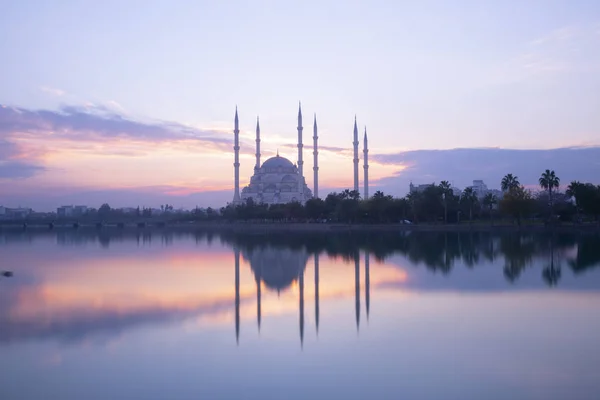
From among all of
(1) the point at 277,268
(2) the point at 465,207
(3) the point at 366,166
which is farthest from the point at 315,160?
(1) the point at 277,268

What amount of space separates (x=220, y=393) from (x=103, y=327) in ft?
14.8

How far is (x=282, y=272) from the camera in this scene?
20125 millimetres

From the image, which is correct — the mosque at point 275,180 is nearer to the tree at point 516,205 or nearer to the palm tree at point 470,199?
the palm tree at point 470,199

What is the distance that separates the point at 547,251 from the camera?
25500mm

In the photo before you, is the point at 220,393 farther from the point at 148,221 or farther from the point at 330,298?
the point at 148,221

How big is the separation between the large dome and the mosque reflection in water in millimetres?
64713

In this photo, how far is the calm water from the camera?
775 cm

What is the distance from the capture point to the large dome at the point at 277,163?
95.1m

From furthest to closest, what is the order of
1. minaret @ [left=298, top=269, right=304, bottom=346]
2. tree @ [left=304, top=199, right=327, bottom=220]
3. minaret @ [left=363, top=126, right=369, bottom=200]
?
minaret @ [left=363, top=126, right=369, bottom=200]
tree @ [left=304, top=199, right=327, bottom=220]
minaret @ [left=298, top=269, right=304, bottom=346]

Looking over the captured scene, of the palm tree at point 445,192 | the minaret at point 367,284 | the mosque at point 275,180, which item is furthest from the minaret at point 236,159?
the minaret at point 367,284

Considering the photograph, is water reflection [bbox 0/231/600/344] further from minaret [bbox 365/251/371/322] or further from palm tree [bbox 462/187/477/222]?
palm tree [bbox 462/187/477/222]

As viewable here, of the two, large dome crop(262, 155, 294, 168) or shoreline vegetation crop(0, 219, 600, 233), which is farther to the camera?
large dome crop(262, 155, 294, 168)

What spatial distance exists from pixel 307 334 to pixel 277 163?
85.4m

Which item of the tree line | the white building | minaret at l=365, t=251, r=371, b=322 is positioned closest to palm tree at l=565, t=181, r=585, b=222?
the tree line
